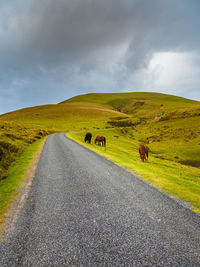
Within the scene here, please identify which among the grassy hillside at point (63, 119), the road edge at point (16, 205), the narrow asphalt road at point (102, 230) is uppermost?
the grassy hillside at point (63, 119)

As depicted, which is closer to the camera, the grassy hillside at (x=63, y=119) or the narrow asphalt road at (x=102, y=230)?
the narrow asphalt road at (x=102, y=230)

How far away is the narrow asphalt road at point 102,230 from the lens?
3.46 metres

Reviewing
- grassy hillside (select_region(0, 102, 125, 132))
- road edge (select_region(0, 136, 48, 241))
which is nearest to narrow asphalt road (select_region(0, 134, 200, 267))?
road edge (select_region(0, 136, 48, 241))

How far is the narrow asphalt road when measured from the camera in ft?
11.3

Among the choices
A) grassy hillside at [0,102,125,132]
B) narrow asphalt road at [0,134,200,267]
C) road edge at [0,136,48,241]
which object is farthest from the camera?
grassy hillside at [0,102,125,132]

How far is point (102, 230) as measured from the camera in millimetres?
4473

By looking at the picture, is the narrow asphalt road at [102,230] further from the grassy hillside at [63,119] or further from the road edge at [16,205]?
the grassy hillside at [63,119]

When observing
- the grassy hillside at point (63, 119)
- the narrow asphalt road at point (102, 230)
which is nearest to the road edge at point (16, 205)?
the narrow asphalt road at point (102, 230)

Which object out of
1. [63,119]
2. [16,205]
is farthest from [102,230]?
[63,119]

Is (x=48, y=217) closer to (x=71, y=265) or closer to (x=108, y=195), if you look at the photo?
(x=71, y=265)

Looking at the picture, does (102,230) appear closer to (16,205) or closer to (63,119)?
(16,205)

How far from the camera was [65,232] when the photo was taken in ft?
14.5

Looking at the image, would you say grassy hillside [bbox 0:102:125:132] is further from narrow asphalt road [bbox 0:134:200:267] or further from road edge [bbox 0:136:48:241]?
narrow asphalt road [bbox 0:134:200:267]

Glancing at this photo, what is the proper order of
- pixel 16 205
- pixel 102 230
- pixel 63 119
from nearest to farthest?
pixel 102 230
pixel 16 205
pixel 63 119
